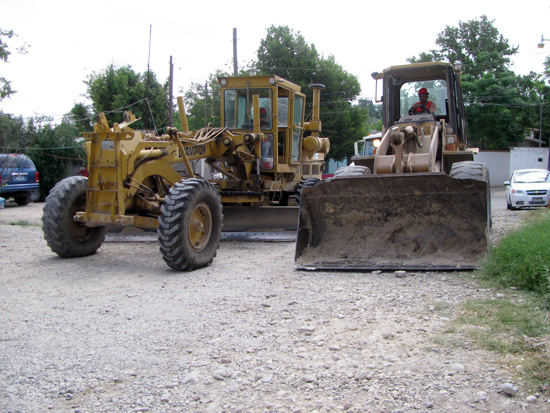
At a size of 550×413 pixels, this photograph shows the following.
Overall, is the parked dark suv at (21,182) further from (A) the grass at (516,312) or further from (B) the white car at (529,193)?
(A) the grass at (516,312)

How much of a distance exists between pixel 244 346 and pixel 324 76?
100 ft

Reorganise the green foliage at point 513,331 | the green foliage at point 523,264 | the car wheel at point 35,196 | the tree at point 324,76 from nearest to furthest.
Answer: the green foliage at point 513,331, the green foliage at point 523,264, the car wheel at point 35,196, the tree at point 324,76

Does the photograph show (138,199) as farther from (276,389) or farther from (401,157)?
(276,389)

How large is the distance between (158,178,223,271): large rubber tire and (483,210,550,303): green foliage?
11.8 ft

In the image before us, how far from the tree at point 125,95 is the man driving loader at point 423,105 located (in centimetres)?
2238

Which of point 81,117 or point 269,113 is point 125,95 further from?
point 269,113

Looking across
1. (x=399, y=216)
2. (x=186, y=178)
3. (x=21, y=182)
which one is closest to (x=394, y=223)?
(x=399, y=216)

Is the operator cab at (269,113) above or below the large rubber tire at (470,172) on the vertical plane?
above

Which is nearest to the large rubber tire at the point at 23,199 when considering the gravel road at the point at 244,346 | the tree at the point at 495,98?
the gravel road at the point at 244,346

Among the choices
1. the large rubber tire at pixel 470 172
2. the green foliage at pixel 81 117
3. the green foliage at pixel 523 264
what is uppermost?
the green foliage at pixel 81 117

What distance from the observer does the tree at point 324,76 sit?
3303 centimetres

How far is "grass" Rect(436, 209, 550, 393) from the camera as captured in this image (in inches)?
145

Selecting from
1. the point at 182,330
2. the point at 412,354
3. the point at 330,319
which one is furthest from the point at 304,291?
the point at 412,354

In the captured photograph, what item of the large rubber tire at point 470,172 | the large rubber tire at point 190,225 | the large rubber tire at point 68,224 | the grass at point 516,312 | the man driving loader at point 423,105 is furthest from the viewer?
the man driving loader at point 423,105
